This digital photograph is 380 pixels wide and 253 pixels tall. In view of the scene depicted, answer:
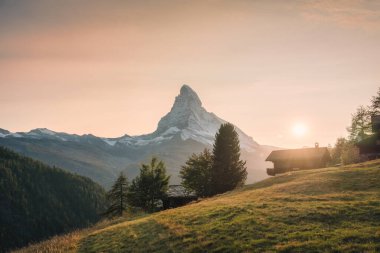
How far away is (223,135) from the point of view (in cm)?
8106

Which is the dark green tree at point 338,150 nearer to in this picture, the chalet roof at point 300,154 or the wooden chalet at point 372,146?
the chalet roof at point 300,154

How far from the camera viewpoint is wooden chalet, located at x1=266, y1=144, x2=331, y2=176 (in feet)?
315

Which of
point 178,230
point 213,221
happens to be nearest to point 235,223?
point 213,221

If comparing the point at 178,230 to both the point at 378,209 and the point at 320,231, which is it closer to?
the point at 320,231

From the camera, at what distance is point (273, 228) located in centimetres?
2547

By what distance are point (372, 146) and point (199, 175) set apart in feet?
121

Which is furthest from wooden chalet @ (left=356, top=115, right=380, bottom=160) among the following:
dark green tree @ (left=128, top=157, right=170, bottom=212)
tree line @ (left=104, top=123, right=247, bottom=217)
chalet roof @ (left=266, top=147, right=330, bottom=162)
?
dark green tree @ (left=128, top=157, right=170, bottom=212)

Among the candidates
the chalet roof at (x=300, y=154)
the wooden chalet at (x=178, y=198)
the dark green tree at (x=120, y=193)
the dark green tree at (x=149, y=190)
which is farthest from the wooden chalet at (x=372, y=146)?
the dark green tree at (x=120, y=193)

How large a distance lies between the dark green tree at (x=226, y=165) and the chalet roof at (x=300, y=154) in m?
20.6

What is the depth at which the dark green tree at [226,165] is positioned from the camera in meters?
76.7

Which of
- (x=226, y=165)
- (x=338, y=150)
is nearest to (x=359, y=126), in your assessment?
(x=338, y=150)

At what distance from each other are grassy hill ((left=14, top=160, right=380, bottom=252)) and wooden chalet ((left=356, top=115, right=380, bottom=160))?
136 feet

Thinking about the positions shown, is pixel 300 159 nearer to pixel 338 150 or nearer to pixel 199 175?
pixel 199 175

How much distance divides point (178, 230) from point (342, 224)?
1194 centimetres
